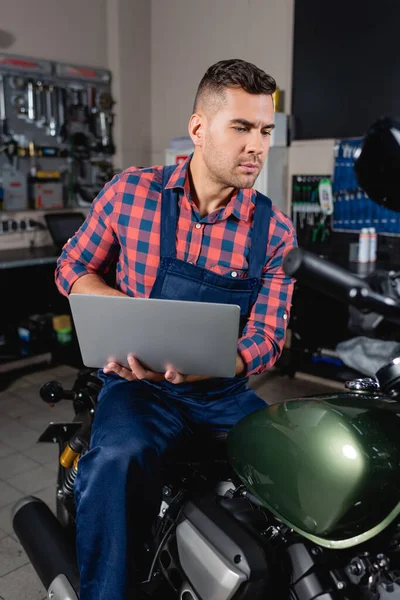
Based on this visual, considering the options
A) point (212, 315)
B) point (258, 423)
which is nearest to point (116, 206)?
point (212, 315)

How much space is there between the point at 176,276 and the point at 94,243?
0.32 m

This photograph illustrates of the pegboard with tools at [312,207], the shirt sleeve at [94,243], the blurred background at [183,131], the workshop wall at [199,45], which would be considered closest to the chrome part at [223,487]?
the shirt sleeve at [94,243]

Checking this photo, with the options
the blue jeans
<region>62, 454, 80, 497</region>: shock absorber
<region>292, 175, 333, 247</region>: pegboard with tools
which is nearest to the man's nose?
the blue jeans

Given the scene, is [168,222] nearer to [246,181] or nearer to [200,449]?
[246,181]

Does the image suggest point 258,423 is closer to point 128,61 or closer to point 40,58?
point 40,58

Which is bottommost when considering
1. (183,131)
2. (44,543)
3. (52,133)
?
(44,543)

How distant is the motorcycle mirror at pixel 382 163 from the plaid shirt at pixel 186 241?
795 mm

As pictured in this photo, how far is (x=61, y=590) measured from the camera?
1497 mm

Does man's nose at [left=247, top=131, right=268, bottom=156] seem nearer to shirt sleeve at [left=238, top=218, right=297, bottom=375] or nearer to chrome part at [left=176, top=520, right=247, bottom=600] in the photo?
shirt sleeve at [left=238, top=218, right=297, bottom=375]

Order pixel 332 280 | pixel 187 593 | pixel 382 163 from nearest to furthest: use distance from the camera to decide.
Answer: pixel 332 280, pixel 382 163, pixel 187 593

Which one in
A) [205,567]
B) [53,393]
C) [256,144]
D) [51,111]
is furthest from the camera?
[51,111]

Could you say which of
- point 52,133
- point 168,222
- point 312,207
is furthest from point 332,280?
point 52,133

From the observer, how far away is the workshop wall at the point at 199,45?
4168 millimetres

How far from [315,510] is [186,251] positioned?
91cm
